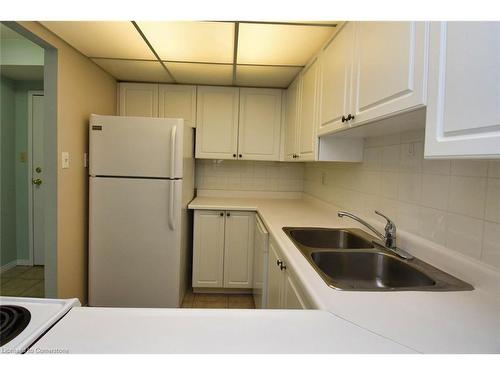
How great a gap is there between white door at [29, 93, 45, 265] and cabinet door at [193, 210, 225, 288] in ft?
6.08

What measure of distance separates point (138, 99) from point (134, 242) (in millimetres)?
1489

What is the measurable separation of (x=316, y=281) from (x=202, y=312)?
417 mm

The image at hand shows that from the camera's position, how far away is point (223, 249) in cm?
273

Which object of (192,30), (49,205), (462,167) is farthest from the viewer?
(49,205)

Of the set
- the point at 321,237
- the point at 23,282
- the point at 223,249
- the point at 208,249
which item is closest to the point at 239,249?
the point at 223,249

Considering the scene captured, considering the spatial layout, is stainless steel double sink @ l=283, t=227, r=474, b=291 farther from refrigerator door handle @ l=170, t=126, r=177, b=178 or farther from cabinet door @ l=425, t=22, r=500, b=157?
refrigerator door handle @ l=170, t=126, r=177, b=178

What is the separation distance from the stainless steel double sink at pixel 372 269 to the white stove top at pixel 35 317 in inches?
30.8

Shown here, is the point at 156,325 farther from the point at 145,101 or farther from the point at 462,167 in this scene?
the point at 145,101

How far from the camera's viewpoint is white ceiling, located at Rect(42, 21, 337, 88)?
5.74 feet

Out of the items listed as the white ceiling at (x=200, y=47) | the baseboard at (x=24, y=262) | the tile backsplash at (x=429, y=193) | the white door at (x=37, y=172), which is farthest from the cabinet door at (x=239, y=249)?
the baseboard at (x=24, y=262)

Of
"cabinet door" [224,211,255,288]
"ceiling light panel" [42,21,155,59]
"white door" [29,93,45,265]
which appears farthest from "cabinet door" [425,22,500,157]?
"white door" [29,93,45,265]

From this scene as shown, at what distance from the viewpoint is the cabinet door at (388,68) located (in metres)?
0.89

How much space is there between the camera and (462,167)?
3.63ft
